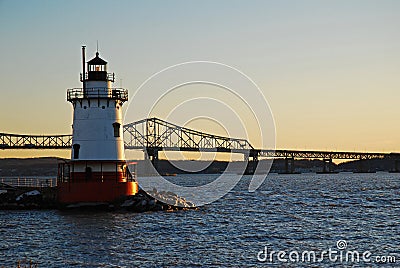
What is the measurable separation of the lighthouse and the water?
158 centimetres

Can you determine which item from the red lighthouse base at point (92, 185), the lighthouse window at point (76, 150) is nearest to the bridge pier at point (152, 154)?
the lighthouse window at point (76, 150)

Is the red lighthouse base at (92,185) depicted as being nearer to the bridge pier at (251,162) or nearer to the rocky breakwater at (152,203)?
the rocky breakwater at (152,203)

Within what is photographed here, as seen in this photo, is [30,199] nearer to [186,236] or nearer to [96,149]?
[96,149]

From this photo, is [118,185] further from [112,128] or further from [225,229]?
[225,229]

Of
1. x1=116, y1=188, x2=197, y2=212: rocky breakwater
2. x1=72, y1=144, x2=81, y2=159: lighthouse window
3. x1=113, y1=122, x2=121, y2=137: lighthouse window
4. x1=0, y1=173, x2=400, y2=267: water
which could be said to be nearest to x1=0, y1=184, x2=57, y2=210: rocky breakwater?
x1=0, y1=173, x2=400, y2=267: water

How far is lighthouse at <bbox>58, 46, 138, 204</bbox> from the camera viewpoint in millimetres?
38969

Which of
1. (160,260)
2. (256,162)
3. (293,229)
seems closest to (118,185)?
(293,229)

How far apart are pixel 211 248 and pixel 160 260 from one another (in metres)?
3.35

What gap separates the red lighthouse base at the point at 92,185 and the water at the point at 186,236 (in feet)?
3.75

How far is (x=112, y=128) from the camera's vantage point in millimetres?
40094

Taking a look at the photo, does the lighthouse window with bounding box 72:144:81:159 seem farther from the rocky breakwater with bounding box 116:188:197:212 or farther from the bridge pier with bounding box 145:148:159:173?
the bridge pier with bounding box 145:148:159:173

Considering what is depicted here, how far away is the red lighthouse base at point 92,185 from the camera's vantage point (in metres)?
38.7

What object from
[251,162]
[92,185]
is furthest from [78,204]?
[251,162]

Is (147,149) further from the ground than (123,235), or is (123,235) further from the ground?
(147,149)
